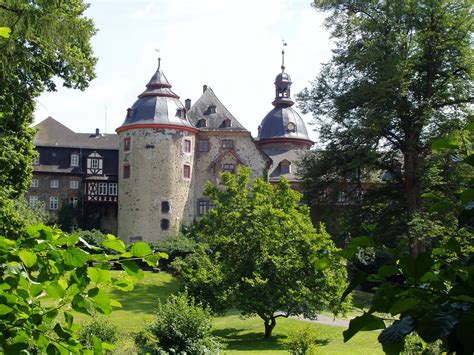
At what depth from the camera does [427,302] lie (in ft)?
8.02

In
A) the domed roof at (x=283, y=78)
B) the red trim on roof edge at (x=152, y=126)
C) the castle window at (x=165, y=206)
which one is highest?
the domed roof at (x=283, y=78)

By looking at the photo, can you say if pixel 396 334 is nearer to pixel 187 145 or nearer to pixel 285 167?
pixel 187 145

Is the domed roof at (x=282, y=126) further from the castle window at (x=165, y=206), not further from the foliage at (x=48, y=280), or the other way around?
the foliage at (x=48, y=280)

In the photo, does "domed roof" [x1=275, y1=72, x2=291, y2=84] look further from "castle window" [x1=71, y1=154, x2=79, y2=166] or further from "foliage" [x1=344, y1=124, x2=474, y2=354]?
"foliage" [x1=344, y1=124, x2=474, y2=354]

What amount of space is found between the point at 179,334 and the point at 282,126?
47.1 meters

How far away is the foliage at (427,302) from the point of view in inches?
87.6

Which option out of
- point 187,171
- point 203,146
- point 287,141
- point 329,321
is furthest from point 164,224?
point 329,321

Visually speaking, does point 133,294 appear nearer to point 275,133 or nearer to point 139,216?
point 139,216

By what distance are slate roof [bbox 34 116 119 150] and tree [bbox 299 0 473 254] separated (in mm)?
31623

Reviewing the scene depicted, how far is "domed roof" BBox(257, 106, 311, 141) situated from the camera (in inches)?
2475

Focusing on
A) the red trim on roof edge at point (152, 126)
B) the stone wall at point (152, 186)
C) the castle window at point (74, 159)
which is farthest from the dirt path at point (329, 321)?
the castle window at point (74, 159)

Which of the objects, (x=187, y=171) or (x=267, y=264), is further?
(x=187, y=171)

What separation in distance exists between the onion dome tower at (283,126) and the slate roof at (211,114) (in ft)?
21.2

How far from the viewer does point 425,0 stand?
33188mm
